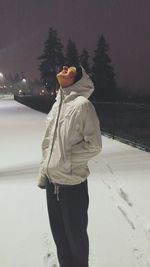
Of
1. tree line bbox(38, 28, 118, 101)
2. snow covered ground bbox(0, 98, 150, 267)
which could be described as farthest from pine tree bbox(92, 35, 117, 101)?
snow covered ground bbox(0, 98, 150, 267)

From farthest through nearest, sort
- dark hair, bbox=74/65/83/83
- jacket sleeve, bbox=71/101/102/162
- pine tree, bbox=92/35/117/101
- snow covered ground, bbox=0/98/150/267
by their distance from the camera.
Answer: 1. pine tree, bbox=92/35/117/101
2. snow covered ground, bbox=0/98/150/267
3. dark hair, bbox=74/65/83/83
4. jacket sleeve, bbox=71/101/102/162

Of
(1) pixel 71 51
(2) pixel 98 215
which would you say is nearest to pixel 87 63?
(1) pixel 71 51

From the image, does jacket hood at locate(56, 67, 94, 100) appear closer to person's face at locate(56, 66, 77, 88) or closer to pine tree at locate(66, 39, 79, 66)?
person's face at locate(56, 66, 77, 88)

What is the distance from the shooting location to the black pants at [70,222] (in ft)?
11.0

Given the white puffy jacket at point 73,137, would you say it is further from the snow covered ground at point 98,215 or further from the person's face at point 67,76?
the snow covered ground at point 98,215

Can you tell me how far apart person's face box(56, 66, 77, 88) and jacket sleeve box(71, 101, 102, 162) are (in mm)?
244

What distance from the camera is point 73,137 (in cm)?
323

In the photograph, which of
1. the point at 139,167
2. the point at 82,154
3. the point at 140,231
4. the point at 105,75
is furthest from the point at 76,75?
the point at 105,75

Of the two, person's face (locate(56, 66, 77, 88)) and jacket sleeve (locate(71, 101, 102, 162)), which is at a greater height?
person's face (locate(56, 66, 77, 88))

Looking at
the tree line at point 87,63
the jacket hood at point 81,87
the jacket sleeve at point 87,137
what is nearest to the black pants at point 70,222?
the jacket sleeve at point 87,137

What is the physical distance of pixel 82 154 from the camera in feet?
10.6

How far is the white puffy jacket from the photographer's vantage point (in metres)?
3.21

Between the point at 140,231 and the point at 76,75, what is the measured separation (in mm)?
2373

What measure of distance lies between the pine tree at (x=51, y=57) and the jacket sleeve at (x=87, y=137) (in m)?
80.1
